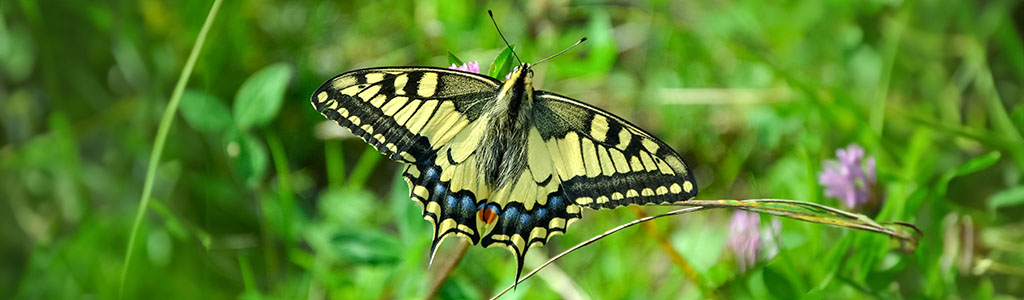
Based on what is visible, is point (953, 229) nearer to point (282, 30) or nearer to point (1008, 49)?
point (1008, 49)

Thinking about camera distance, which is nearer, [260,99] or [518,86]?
[518,86]

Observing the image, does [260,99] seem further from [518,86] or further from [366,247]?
[518,86]

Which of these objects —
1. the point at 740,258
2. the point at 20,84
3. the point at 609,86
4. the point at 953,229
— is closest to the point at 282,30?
the point at 20,84

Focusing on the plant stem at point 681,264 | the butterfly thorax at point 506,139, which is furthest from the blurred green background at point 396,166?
the butterfly thorax at point 506,139

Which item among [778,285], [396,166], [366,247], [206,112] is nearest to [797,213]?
[778,285]

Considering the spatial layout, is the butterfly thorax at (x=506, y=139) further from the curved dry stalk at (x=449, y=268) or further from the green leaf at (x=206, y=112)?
the green leaf at (x=206, y=112)

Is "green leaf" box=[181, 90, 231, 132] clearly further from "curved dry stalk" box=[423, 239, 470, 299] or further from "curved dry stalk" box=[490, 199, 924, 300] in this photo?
"curved dry stalk" box=[490, 199, 924, 300]
